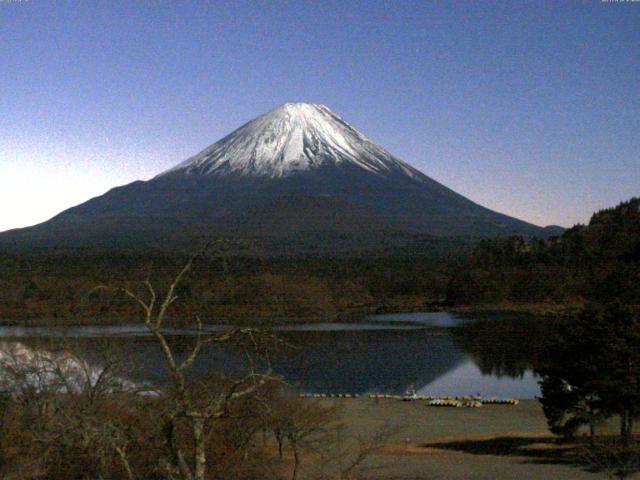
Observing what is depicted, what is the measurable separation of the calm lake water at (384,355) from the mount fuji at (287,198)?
42.3 metres

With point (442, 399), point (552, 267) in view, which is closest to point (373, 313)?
point (552, 267)

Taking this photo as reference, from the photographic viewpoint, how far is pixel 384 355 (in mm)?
34188

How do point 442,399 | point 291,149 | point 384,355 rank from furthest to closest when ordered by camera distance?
point 291,149, point 384,355, point 442,399

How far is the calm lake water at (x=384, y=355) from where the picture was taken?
25.4 m

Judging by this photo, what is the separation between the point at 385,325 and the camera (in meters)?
46.3

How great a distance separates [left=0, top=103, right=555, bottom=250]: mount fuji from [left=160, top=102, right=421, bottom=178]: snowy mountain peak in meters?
0.15

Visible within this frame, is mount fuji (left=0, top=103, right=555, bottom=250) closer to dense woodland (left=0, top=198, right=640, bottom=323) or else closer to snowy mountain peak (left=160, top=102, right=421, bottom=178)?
snowy mountain peak (left=160, top=102, right=421, bottom=178)

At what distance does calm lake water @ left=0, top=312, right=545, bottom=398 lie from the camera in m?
25.4

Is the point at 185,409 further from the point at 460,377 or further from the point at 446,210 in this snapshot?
the point at 446,210

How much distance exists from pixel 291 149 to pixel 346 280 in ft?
202

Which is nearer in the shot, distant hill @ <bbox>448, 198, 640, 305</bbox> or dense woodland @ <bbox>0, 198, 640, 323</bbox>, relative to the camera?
dense woodland @ <bbox>0, 198, 640, 323</bbox>

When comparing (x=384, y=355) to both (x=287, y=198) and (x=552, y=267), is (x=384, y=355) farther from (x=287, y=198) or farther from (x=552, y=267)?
(x=287, y=198)

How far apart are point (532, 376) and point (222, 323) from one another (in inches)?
761

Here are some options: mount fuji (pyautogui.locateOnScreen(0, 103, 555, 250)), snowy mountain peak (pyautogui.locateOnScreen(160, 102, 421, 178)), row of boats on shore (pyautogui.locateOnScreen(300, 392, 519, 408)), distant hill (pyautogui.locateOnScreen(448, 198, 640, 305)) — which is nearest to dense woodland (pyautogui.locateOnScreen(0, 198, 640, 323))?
distant hill (pyautogui.locateOnScreen(448, 198, 640, 305))
